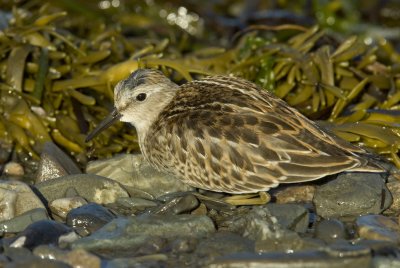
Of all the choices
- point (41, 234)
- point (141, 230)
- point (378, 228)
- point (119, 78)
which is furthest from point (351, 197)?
point (119, 78)

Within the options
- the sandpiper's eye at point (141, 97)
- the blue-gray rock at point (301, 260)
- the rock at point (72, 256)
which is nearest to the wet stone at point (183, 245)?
the blue-gray rock at point (301, 260)

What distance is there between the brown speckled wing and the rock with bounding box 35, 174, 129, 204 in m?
0.37

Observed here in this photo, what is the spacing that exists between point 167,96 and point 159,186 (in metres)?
0.65

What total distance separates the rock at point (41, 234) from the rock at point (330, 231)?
1466mm

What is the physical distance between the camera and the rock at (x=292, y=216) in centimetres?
500

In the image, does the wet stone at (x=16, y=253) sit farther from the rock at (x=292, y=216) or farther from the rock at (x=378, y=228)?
the rock at (x=378, y=228)

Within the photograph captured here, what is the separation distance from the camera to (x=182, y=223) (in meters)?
4.98

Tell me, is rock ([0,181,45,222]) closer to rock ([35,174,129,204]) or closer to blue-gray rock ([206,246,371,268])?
rock ([35,174,129,204])

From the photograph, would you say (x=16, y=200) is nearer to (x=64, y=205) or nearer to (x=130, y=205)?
(x=64, y=205)

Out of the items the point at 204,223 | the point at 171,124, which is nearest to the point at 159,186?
the point at 171,124

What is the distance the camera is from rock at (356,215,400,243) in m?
4.80

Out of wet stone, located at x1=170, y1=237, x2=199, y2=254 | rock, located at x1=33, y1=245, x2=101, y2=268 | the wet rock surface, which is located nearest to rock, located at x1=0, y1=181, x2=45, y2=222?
the wet rock surface

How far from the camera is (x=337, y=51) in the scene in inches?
277

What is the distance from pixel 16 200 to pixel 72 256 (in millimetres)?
949
